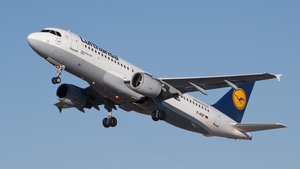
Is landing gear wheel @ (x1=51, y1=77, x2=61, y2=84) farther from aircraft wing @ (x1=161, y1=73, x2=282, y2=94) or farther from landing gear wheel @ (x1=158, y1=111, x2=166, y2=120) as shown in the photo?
landing gear wheel @ (x1=158, y1=111, x2=166, y2=120)

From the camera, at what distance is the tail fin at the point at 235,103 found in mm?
53594

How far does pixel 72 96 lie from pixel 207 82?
33.4 feet

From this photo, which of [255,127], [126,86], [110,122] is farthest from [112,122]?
[255,127]

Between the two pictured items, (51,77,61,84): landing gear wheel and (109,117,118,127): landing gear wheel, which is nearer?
(51,77,61,84): landing gear wheel

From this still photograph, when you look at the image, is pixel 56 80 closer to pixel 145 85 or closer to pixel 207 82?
pixel 145 85

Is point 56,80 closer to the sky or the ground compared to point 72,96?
closer to the ground

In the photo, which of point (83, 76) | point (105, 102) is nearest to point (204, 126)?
point (105, 102)

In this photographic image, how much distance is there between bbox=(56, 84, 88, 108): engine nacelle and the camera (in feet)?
160

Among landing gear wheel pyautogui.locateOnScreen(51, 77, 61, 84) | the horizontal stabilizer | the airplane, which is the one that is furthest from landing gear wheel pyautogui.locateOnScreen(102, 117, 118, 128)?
the horizontal stabilizer

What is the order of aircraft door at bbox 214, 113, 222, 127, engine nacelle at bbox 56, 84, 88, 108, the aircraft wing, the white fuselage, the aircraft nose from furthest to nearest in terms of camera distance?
aircraft door at bbox 214, 113, 222, 127, engine nacelle at bbox 56, 84, 88, 108, the aircraft wing, the white fuselage, the aircraft nose

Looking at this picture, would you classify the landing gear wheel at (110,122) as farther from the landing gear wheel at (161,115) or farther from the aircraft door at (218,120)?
the aircraft door at (218,120)

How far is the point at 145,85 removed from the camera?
4362cm

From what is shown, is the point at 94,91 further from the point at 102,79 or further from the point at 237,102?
the point at 237,102

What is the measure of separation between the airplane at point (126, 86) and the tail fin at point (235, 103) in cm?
247
